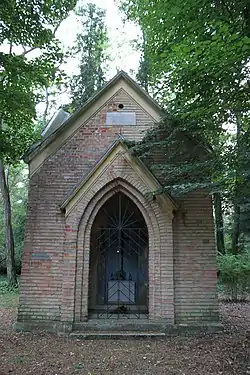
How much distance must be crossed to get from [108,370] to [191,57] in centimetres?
551

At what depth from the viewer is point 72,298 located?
7.01m

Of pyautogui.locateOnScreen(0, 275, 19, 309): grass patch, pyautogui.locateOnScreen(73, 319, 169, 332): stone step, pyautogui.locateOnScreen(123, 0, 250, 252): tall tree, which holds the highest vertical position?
pyautogui.locateOnScreen(123, 0, 250, 252): tall tree

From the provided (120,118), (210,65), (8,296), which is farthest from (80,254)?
(8,296)

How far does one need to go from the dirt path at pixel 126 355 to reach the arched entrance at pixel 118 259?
7.63 feet

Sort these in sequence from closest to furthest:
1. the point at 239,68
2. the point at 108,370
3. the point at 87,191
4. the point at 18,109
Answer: the point at 108,370 < the point at 239,68 < the point at 18,109 < the point at 87,191

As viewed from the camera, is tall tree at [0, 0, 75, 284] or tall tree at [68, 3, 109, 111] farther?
tall tree at [68, 3, 109, 111]

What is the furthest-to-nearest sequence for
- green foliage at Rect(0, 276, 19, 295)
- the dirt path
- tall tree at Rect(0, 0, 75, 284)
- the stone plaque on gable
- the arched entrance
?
green foliage at Rect(0, 276, 19, 295) → the arched entrance → the stone plaque on gable → tall tree at Rect(0, 0, 75, 284) → the dirt path

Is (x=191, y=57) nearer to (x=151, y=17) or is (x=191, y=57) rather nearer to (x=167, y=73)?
(x=167, y=73)

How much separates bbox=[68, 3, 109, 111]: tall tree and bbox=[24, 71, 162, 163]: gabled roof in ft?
35.4

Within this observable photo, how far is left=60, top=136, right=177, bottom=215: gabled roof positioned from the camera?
7.37 m

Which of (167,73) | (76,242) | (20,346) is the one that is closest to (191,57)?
(167,73)

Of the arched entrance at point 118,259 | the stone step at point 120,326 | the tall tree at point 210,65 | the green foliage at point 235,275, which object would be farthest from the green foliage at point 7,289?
the tall tree at point 210,65

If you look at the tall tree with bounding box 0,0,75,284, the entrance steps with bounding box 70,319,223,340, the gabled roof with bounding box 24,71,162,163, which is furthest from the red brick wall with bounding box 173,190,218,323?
the tall tree with bounding box 0,0,75,284

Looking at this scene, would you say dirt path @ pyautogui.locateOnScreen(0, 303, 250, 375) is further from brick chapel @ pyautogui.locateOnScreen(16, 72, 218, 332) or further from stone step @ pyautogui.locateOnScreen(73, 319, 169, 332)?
brick chapel @ pyautogui.locateOnScreen(16, 72, 218, 332)
